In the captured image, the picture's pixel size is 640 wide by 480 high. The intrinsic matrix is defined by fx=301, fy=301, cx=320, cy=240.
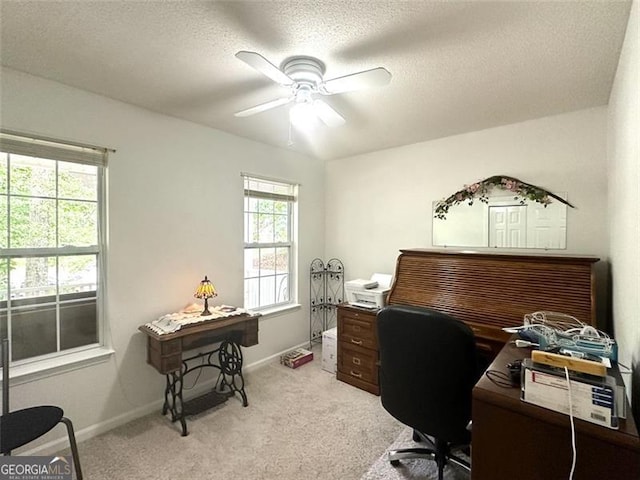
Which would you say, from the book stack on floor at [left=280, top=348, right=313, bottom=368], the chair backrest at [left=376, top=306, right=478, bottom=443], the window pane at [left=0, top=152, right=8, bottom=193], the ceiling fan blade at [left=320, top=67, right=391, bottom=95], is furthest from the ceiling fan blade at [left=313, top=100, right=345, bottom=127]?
the book stack on floor at [left=280, top=348, right=313, bottom=368]

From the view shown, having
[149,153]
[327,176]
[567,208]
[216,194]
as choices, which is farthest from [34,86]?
[567,208]

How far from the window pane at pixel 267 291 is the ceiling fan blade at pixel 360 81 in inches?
94.4

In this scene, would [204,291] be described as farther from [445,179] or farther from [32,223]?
[445,179]

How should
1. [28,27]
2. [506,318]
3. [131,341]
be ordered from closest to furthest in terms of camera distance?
[28,27] → [506,318] → [131,341]

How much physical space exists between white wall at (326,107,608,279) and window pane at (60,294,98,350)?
8.88 ft

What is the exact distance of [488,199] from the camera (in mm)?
2910

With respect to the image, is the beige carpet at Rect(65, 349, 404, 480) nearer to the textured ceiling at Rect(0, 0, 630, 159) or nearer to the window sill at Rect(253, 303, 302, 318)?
the window sill at Rect(253, 303, 302, 318)

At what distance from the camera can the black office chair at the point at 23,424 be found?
1.48 m

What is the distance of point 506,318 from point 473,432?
138cm

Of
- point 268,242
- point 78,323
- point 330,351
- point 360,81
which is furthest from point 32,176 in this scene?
point 330,351

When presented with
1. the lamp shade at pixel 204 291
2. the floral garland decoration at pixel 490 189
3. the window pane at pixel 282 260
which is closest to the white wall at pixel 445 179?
the floral garland decoration at pixel 490 189

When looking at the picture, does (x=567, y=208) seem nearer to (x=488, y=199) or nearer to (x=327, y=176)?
(x=488, y=199)

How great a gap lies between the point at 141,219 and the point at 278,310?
1.79 meters

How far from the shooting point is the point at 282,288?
383 cm
